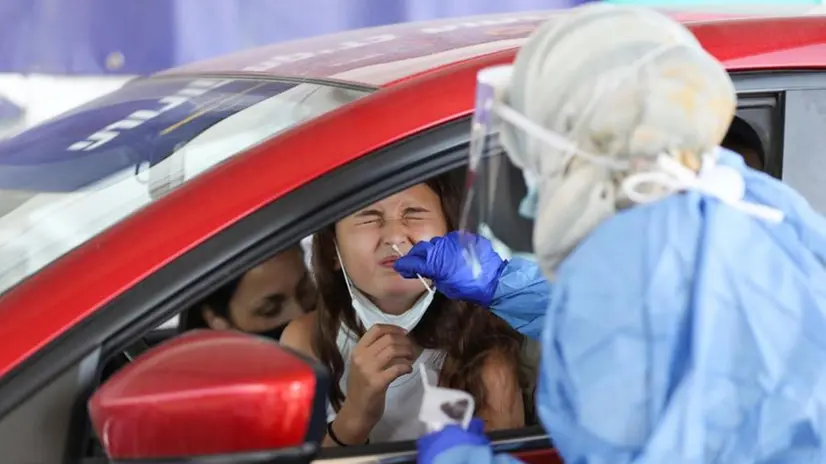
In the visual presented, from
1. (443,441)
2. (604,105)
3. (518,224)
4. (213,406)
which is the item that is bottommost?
(443,441)

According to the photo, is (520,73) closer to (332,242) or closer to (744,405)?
(744,405)

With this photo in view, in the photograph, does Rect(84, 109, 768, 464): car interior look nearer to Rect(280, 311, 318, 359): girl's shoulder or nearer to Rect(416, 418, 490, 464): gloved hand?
Rect(416, 418, 490, 464): gloved hand

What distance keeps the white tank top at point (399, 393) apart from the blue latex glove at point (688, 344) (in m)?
0.67

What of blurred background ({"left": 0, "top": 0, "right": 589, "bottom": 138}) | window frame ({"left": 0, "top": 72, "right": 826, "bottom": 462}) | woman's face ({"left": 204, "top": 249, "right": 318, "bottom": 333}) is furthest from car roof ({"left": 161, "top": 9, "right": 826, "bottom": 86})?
blurred background ({"left": 0, "top": 0, "right": 589, "bottom": 138})

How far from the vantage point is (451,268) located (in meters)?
1.70

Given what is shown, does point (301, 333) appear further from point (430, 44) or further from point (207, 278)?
point (207, 278)

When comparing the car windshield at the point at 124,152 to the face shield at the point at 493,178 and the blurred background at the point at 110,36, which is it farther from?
the blurred background at the point at 110,36

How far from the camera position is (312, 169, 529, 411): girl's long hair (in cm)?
178

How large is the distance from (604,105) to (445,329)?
922 mm

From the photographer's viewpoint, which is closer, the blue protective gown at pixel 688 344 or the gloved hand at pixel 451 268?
the blue protective gown at pixel 688 344

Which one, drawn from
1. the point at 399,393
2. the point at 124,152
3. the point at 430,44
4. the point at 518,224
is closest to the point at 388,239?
the point at 399,393

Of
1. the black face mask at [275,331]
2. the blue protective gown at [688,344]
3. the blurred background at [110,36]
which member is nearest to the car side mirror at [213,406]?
the blue protective gown at [688,344]

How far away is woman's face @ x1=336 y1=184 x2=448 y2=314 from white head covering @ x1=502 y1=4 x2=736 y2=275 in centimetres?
74

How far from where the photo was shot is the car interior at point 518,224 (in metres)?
1.17
